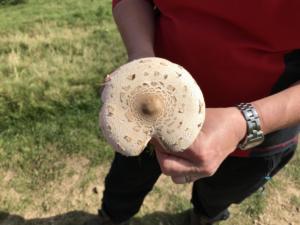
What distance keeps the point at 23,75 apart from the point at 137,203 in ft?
5.33

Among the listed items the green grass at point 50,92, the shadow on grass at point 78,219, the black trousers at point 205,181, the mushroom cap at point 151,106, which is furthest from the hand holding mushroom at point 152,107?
the green grass at point 50,92

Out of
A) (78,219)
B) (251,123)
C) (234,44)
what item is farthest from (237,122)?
(78,219)

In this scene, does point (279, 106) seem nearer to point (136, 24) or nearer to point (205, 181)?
point (136, 24)

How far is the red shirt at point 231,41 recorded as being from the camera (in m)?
1.30

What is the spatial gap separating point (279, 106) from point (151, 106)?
44 cm

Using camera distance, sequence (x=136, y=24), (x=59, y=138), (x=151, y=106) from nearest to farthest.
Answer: (x=151, y=106), (x=136, y=24), (x=59, y=138)

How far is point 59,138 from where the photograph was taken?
313cm

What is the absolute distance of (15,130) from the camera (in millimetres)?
3152

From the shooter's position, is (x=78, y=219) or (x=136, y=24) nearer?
(x=136, y=24)

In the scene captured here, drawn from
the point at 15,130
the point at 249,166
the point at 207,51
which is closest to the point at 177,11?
the point at 207,51

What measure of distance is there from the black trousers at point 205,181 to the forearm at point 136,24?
41cm

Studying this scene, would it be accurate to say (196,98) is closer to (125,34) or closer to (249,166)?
(125,34)

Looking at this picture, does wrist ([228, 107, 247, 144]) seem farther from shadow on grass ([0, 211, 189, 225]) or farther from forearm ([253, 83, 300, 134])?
shadow on grass ([0, 211, 189, 225])

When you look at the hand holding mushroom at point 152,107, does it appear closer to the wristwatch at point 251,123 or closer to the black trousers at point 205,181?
the wristwatch at point 251,123
